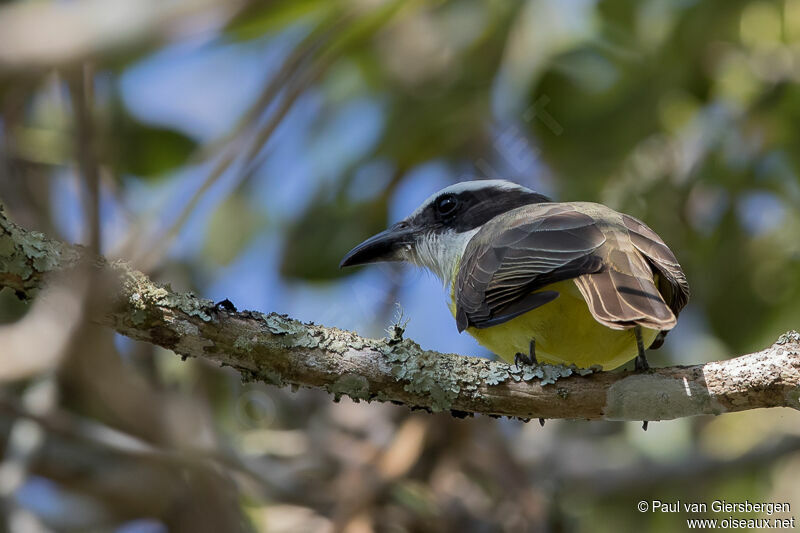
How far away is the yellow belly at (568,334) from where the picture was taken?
3.24 metres

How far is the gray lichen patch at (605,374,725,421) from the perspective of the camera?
8.68 feet

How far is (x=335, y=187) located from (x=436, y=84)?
36.9 inches

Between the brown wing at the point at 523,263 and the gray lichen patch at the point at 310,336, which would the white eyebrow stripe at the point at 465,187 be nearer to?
the brown wing at the point at 523,263

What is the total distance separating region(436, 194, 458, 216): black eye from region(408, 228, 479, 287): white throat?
0.40 ft

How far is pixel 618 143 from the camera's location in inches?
227

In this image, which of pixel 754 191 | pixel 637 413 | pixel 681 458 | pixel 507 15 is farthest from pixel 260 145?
pixel 754 191

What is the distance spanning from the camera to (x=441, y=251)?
4.40m

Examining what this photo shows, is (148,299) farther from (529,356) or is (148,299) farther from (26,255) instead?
(529,356)

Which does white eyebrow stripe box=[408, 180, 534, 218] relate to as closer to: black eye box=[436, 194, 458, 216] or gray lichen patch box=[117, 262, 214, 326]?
black eye box=[436, 194, 458, 216]

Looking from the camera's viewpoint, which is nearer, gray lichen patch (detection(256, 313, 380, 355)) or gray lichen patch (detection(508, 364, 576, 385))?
gray lichen patch (detection(256, 313, 380, 355))

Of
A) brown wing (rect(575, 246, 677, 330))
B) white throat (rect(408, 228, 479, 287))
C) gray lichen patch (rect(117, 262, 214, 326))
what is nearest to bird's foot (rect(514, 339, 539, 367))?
brown wing (rect(575, 246, 677, 330))

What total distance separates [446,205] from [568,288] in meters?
1.47

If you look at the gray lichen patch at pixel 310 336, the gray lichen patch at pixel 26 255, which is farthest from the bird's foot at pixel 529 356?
the gray lichen patch at pixel 26 255

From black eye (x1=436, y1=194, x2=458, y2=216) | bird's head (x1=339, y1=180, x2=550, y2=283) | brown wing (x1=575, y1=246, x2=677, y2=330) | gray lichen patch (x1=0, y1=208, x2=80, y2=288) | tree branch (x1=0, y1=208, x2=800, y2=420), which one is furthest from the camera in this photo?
black eye (x1=436, y1=194, x2=458, y2=216)
